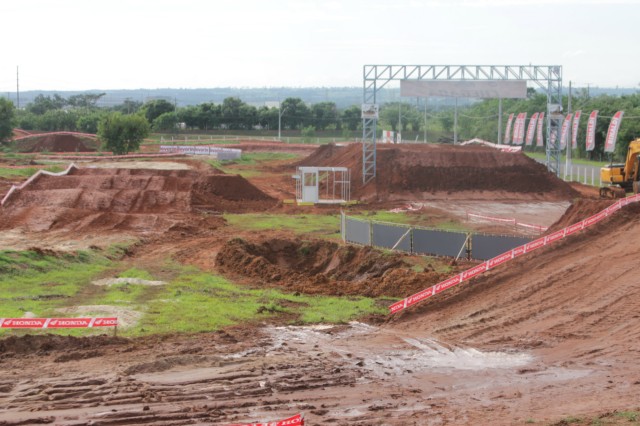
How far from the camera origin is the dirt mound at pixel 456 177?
55969 millimetres

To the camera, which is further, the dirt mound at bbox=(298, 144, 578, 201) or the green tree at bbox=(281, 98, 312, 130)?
the green tree at bbox=(281, 98, 312, 130)

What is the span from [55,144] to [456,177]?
5192 cm

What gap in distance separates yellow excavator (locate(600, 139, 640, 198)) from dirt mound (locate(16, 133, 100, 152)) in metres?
64.1

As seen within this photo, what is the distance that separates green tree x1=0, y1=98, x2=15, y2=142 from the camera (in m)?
88.6

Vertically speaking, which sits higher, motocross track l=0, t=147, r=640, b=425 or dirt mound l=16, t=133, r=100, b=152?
dirt mound l=16, t=133, r=100, b=152

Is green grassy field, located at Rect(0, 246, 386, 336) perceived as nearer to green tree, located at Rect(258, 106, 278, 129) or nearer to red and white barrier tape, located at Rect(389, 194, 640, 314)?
red and white barrier tape, located at Rect(389, 194, 640, 314)

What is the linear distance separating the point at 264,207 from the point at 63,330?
31.1 meters

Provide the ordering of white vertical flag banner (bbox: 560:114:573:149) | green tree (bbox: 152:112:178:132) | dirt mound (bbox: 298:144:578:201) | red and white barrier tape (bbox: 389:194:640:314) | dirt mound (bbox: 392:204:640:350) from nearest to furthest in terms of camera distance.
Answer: dirt mound (bbox: 392:204:640:350), red and white barrier tape (bbox: 389:194:640:314), dirt mound (bbox: 298:144:578:201), white vertical flag banner (bbox: 560:114:573:149), green tree (bbox: 152:112:178:132)

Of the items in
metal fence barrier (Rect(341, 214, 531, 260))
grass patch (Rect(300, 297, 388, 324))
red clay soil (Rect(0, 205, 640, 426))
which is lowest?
grass patch (Rect(300, 297, 388, 324))

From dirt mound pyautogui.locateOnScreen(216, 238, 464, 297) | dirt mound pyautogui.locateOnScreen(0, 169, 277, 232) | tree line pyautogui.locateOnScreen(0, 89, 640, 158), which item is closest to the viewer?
dirt mound pyautogui.locateOnScreen(216, 238, 464, 297)

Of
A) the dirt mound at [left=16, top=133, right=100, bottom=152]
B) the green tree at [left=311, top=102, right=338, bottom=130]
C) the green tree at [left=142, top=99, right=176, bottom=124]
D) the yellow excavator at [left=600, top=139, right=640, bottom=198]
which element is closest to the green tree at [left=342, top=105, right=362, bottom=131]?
the green tree at [left=311, top=102, right=338, bottom=130]

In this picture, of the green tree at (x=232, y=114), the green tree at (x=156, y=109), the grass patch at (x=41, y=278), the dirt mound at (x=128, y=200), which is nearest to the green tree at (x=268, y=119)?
the green tree at (x=232, y=114)

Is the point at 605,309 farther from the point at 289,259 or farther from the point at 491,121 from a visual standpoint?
the point at 491,121

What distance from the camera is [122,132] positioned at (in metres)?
76.9
